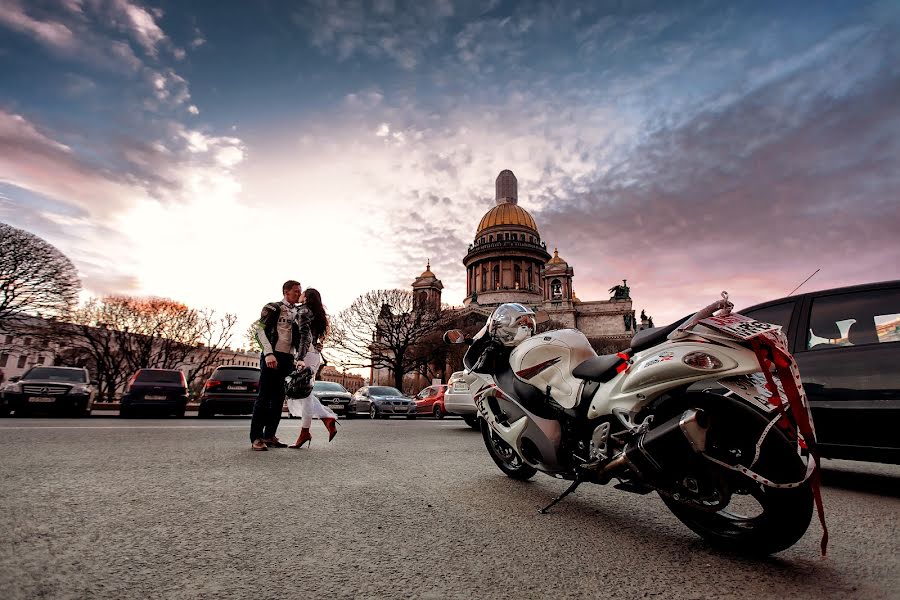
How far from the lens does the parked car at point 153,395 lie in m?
12.2

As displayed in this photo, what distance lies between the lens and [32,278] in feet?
86.3

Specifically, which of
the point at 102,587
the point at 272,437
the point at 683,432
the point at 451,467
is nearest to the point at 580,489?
the point at 451,467

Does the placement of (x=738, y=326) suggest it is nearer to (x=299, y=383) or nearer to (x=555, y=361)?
(x=555, y=361)

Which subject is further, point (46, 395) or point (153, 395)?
point (153, 395)

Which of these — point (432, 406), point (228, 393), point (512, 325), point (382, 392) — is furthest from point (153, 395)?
point (512, 325)

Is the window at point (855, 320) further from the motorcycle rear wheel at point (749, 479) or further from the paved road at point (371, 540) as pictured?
the motorcycle rear wheel at point (749, 479)

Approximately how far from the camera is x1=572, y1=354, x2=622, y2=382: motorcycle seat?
269 centimetres

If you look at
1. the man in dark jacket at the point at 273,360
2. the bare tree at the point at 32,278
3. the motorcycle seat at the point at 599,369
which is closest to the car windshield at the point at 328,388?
the man in dark jacket at the point at 273,360

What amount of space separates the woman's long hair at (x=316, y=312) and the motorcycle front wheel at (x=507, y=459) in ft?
9.36

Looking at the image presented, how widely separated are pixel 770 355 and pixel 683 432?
528 mm

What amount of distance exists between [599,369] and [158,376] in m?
13.9

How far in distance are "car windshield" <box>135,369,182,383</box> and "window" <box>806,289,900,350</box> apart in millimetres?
14420

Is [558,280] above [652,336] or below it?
above

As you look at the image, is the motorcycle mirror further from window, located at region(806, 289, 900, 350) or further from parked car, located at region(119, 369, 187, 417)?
parked car, located at region(119, 369, 187, 417)
